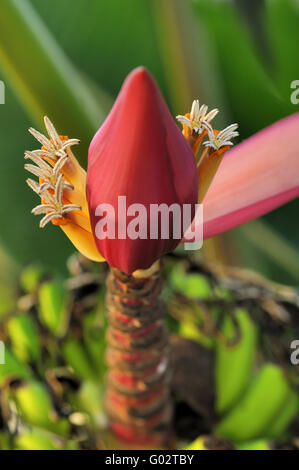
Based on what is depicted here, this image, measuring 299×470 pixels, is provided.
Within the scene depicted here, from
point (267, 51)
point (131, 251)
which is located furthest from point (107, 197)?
point (267, 51)

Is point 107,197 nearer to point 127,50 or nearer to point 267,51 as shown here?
point 127,50

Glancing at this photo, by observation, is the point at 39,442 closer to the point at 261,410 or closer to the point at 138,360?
the point at 138,360

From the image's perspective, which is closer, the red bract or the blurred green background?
the red bract

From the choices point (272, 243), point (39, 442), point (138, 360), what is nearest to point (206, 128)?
point (138, 360)

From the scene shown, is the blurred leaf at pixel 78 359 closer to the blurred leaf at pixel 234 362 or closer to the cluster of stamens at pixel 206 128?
the blurred leaf at pixel 234 362

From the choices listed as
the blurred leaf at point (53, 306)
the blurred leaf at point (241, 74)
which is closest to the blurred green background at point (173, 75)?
the blurred leaf at point (241, 74)

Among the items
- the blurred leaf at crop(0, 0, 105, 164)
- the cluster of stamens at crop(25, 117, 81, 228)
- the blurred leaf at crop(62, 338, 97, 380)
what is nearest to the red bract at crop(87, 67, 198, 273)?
the cluster of stamens at crop(25, 117, 81, 228)

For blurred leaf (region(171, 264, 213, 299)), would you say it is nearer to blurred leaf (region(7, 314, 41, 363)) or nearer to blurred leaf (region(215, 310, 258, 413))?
blurred leaf (region(215, 310, 258, 413))
